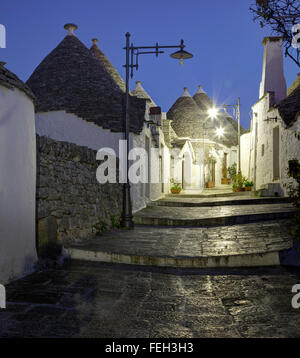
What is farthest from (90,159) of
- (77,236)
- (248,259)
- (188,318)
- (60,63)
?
(60,63)

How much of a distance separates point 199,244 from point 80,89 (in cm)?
986

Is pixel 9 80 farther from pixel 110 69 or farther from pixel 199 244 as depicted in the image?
pixel 110 69

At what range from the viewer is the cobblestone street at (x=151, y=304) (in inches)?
118

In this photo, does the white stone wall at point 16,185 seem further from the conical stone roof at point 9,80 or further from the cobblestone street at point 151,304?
the cobblestone street at point 151,304

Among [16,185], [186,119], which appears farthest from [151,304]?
[186,119]

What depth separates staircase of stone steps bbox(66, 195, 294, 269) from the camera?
5570 mm

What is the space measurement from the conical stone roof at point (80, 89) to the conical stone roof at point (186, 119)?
53.3ft

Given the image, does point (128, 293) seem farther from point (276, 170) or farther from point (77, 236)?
point (276, 170)

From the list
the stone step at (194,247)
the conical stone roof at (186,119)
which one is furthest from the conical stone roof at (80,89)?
the conical stone roof at (186,119)

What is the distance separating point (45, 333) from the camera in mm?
2881

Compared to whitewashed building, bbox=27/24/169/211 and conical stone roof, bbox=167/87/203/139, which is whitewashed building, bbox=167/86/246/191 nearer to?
conical stone roof, bbox=167/87/203/139

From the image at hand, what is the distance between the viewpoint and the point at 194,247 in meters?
6.54

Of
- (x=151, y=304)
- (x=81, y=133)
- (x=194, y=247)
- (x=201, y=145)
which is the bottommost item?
(x=151, y=304)

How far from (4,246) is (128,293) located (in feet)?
5.57
